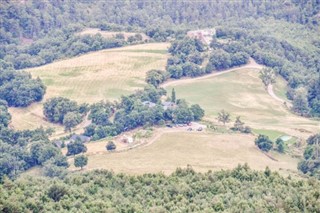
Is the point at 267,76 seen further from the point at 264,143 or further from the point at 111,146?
the point at 111,146

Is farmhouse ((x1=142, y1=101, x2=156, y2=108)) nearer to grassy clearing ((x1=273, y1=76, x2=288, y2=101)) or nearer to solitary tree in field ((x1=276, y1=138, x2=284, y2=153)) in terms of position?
solitary tree in field ((x1=276, y1=138, x2=284, y2=153))

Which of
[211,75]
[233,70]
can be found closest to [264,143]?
[211,75]

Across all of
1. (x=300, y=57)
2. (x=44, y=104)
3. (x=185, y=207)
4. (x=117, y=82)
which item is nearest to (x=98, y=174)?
(x=185, y=207)

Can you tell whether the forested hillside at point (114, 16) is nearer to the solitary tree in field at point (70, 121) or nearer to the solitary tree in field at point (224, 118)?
the solitary tree in field at point (70, 121)

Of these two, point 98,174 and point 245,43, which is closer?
point 98,174

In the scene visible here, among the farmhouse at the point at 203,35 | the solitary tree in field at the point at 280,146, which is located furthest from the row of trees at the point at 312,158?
the farmhouse at the point at 203,35

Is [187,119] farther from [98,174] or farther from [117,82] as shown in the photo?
[98,174]
